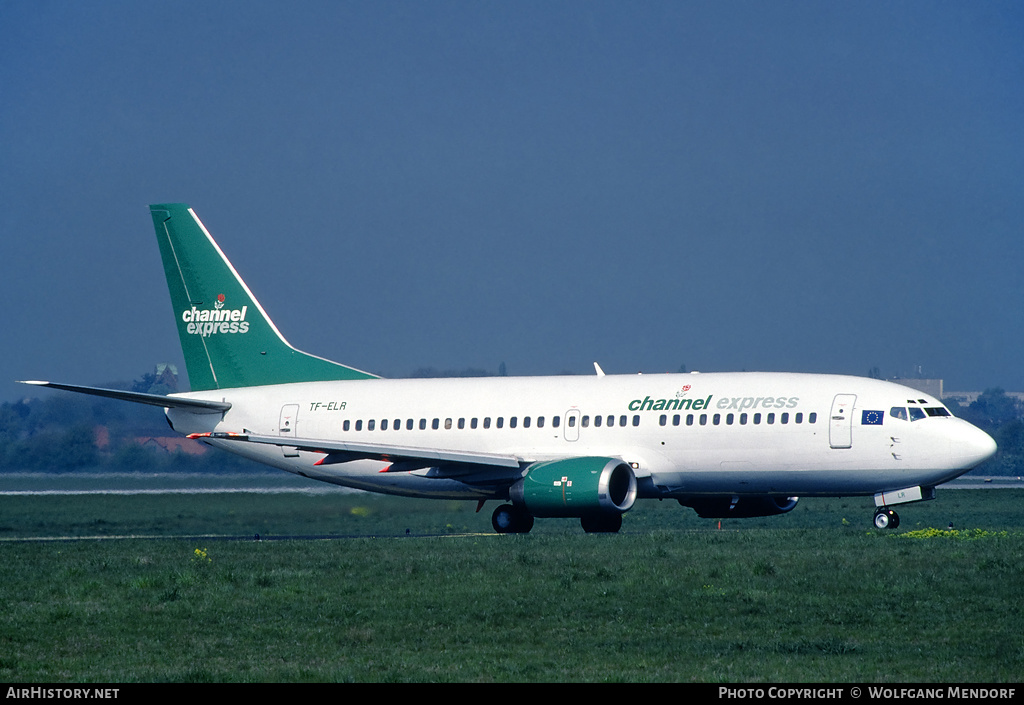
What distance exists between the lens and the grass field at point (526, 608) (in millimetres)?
14531

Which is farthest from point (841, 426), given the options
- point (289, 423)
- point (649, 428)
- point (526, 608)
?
point (289, 423)

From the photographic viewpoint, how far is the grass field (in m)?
14.5

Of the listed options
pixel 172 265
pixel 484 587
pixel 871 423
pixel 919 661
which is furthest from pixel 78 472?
pixel 919 661

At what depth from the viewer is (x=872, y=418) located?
1252 inches

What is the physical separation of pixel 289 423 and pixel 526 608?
21635mm

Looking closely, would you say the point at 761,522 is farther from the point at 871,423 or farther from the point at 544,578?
the point at 544,578

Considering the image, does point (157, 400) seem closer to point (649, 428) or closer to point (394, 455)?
point (394, 455)

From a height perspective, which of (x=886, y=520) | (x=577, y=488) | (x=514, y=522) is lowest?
(x=514, y=522)

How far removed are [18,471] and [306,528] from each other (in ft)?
83.5

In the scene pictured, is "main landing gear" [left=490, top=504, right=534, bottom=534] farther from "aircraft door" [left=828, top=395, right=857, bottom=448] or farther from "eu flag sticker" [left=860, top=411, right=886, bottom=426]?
"eu flag sticker" [left=860, top=411, right=886, bottom=426]

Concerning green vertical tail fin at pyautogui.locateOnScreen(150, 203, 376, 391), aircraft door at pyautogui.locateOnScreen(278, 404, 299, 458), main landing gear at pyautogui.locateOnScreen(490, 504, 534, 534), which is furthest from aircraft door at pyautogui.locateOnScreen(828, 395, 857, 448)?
aircraft door at pyautogui.locateOnScreen(278, 404, 299, 458)

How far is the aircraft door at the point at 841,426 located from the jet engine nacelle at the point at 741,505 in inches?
146

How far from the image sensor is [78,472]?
56.7 meters

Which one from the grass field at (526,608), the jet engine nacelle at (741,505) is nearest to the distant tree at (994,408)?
the jet engine nacelle at (741,505)
